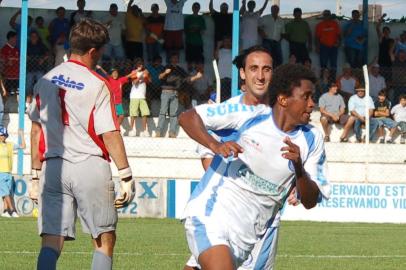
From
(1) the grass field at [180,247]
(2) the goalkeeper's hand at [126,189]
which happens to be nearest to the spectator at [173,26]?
(1) the grass field at [180,247]

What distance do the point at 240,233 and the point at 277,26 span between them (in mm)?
21639

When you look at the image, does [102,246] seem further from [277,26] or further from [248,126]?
[277,26]

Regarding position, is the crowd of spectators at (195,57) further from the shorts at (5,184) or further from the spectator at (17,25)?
the shorts at (5,184)

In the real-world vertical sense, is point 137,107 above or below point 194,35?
below

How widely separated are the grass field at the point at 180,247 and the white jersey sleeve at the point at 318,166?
5469 mm

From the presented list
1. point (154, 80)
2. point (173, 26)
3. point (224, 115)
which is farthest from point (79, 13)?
point (224, 115)

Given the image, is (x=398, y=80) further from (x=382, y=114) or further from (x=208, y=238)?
(x=208, y=238)

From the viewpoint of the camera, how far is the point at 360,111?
25.7 meters

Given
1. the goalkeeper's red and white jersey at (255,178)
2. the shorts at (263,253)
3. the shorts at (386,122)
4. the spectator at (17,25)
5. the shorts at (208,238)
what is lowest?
the shorts at (386,122)

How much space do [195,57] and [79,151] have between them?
63.0 ft

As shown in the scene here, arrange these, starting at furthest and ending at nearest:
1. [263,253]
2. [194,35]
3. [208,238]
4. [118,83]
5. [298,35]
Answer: [298,35]
[194,35]
[118,83]
[263,253]
[208,238]

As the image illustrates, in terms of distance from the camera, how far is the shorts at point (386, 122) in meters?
26.2

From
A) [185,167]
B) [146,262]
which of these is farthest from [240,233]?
[185,167]

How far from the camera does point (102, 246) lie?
8.06 metres
